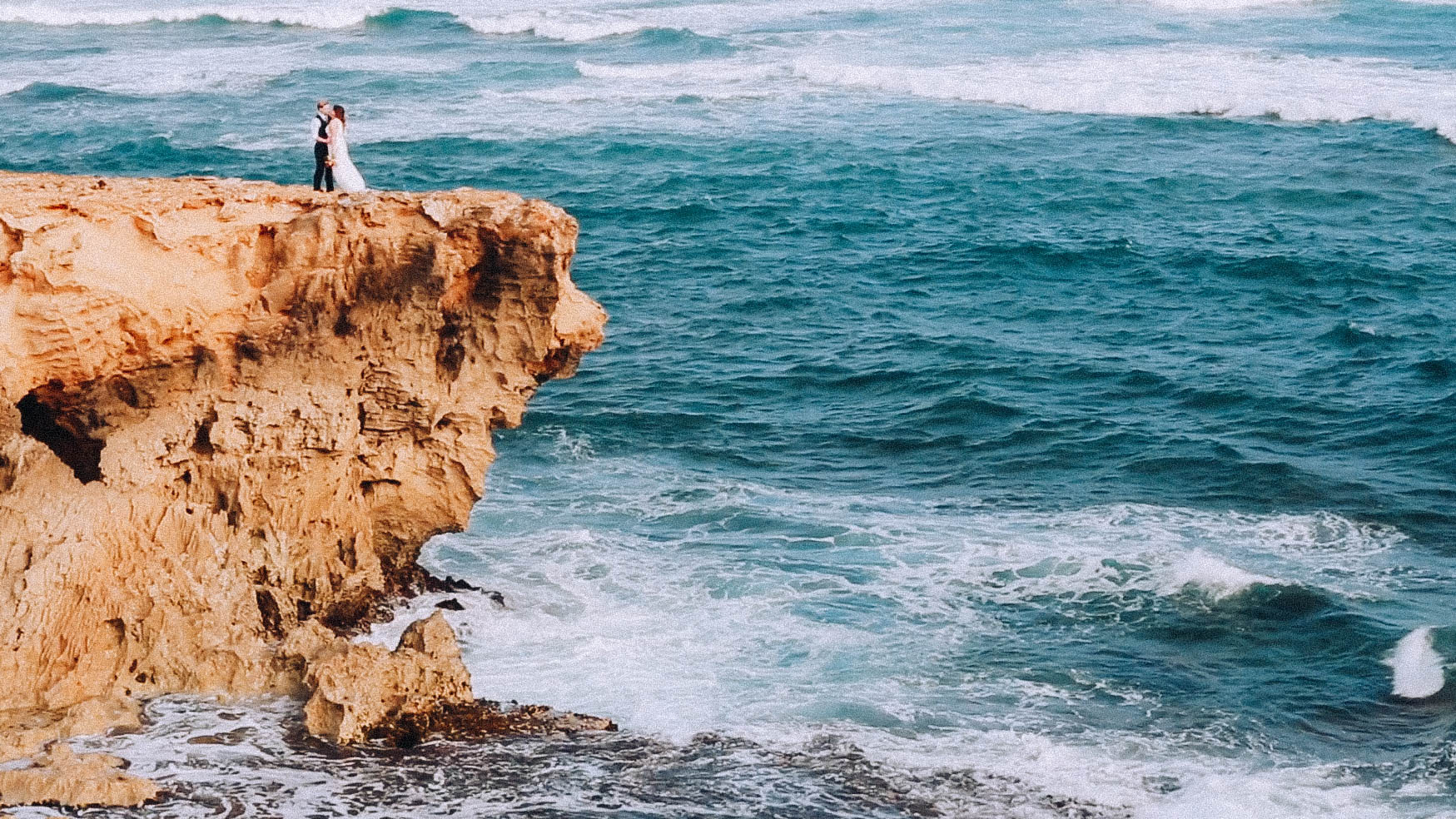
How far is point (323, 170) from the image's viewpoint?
49.5 ft

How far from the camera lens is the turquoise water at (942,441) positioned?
12.0m

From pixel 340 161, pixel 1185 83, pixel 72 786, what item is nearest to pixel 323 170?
pixel 340 161

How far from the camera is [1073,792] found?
11578 millimetres

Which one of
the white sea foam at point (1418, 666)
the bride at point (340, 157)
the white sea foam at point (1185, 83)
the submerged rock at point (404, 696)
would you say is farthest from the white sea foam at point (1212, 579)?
the white sea foam at point (1185, 83)

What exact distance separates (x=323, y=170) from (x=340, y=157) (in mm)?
360

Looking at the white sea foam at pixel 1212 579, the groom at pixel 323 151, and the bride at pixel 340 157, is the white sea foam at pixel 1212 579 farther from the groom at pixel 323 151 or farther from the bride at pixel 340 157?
the groom at pixel 323 151

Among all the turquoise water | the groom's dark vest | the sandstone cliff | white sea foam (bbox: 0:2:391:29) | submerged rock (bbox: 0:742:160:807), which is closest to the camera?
submerged rock (bbox: 0:742:160:807)

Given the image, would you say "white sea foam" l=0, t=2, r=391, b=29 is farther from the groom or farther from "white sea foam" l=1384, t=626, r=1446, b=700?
"white sea foam" l=1384, t=626, r=1446, b=700

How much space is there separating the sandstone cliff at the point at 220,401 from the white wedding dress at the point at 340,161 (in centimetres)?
212

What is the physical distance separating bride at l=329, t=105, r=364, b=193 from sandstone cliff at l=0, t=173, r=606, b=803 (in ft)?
6.96

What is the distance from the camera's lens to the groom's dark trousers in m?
14.9

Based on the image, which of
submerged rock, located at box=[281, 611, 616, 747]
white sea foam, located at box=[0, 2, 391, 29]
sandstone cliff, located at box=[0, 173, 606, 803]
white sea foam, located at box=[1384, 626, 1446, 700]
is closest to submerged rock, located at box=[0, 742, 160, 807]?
sandstone cliff, located at box=[0, 173, 606, 803]

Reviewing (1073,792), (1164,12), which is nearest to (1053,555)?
(1073,792)

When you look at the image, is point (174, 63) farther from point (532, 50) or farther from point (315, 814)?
point (315, 814)
